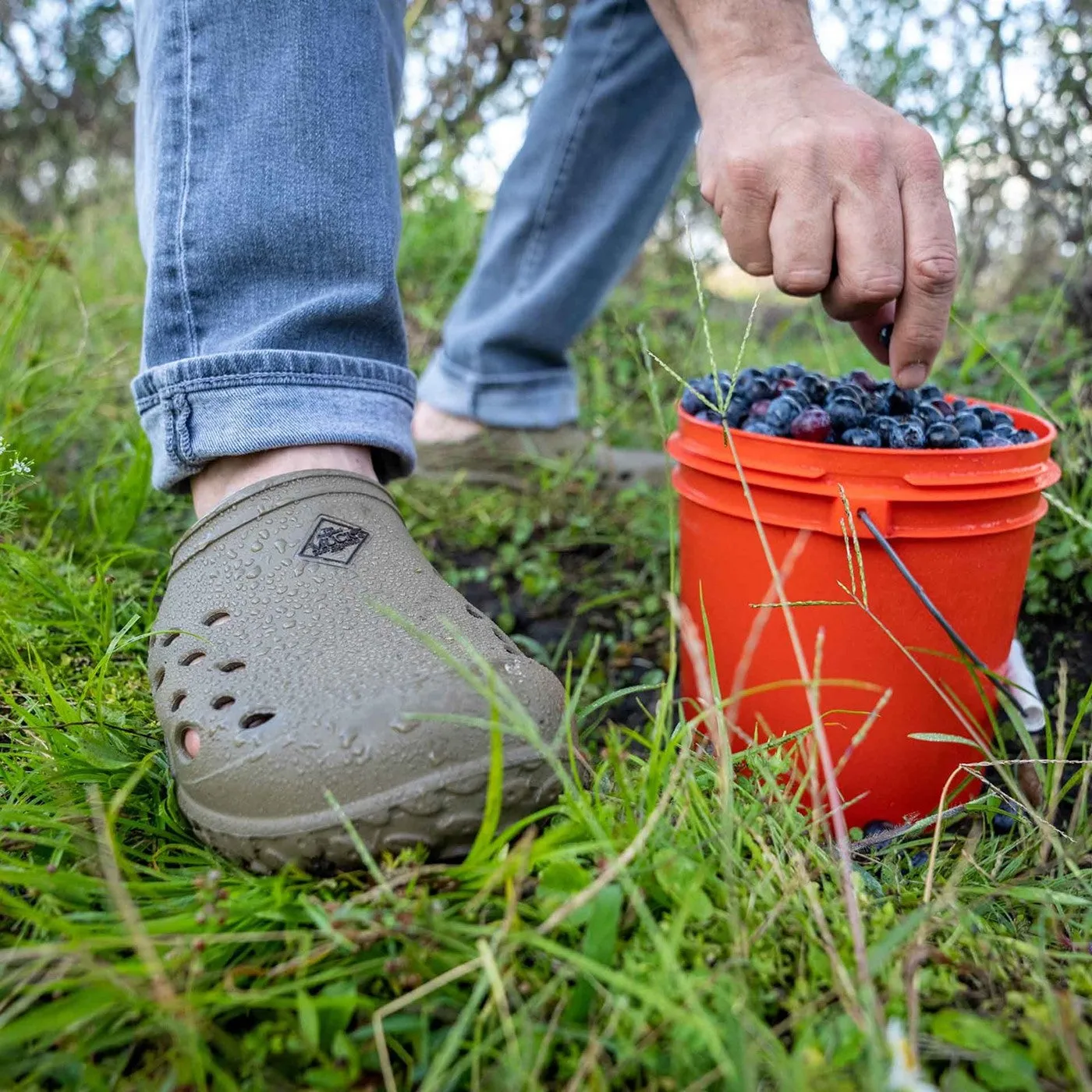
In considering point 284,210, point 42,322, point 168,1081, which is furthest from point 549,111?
point 168,1081

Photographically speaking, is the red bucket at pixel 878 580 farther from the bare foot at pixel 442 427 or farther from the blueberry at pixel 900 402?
the bare foot at pixel 442 427

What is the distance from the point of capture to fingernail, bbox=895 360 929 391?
4.18ft

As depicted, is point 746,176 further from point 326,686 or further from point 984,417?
point 326,686

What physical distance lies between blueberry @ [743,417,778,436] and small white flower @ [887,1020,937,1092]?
0.80 meters

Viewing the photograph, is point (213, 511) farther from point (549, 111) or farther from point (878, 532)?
point (549, 111)

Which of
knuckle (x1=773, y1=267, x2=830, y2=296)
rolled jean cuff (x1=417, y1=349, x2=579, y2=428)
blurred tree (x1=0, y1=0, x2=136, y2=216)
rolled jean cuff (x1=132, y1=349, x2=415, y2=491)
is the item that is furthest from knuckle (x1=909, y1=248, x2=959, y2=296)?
blurred tree (x1=0, y1=0, x2=136, y2=216)

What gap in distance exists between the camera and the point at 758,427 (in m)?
1.32

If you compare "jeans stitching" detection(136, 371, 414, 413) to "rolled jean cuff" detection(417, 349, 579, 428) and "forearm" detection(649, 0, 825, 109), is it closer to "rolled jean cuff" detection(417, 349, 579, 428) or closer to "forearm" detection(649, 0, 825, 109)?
"forearm" detection(649, 0, 825, 109)

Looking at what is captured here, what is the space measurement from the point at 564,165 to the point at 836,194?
1.14 metres

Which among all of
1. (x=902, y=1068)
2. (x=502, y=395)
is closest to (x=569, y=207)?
(x=502, y=395)

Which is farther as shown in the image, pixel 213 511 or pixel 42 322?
pixel 42 322

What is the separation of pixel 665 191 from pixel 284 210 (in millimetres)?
1338

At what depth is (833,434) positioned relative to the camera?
1.30 m

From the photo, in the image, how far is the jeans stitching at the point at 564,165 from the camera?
2.03 metres
